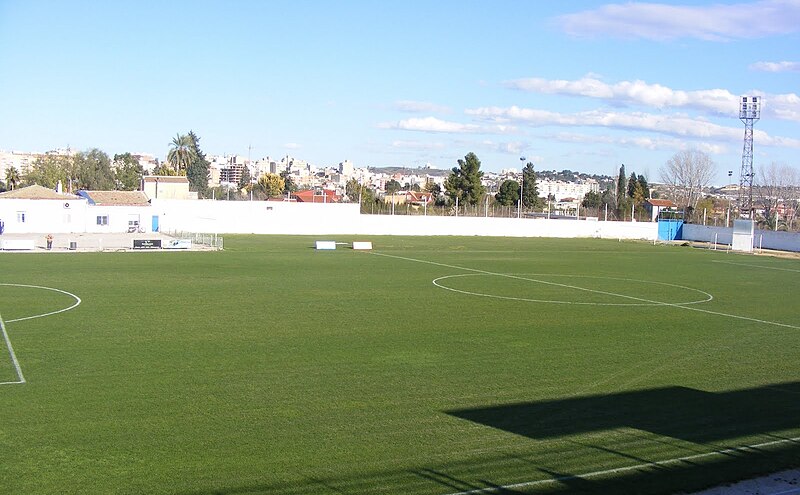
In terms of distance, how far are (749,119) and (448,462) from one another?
87.9 metres

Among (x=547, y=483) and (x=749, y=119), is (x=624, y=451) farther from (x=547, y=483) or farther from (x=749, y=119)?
(x=749, y=119)

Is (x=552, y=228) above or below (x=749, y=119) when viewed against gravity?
below

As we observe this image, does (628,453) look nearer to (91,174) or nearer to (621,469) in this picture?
(621,469)

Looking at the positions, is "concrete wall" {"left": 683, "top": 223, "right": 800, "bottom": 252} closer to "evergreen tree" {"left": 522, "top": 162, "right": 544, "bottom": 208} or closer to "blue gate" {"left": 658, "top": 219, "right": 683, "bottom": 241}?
"blue gate" {"left": 658, "top": 219, "right": 683, "bottom": 241}

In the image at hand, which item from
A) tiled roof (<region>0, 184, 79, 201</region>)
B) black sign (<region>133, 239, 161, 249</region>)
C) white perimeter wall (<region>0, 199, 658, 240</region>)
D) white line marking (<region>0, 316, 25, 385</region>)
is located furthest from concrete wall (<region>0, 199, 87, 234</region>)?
white line marking (<region>0, 316, 25, 385</region>)

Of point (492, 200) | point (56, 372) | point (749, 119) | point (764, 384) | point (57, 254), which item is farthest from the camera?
point (492, 200)

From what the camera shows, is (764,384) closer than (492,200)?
Yes

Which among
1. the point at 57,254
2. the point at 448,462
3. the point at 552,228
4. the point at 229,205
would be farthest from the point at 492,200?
the point at 448,462

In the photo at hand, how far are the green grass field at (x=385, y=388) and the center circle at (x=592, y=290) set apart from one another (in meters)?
0.31

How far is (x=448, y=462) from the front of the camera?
11.9 meters

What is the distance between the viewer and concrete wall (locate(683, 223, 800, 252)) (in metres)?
74.4

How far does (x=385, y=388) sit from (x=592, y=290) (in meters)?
21.2

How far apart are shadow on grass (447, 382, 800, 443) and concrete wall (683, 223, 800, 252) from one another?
6466cm

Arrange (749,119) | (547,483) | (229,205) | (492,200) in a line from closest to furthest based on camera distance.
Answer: (547,483) < (229,205) < (749,119) < (492,200)
